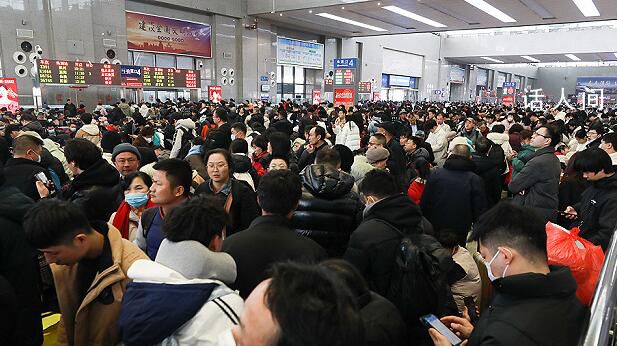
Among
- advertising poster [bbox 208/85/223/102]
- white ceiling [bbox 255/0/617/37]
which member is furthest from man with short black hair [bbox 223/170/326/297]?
white ceiling [bbox 255/0/617/37]

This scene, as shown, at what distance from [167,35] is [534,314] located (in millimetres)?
17971

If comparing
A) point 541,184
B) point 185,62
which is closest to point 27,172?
point 541,184

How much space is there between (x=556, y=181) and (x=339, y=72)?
1149 centimetres

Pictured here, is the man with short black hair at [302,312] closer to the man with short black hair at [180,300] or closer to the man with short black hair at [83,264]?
the man with short black hair at [180,300]

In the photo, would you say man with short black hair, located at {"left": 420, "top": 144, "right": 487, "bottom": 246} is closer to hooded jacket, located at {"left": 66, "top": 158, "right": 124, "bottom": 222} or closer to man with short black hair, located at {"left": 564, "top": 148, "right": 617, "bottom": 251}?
man with short black hair, located at {"left": 564, "top": 148, "right": 617, "bottom": 251}

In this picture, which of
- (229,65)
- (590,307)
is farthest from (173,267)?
(229,65)

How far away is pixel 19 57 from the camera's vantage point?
12633 millimetres

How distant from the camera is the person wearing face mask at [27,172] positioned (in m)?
3.14

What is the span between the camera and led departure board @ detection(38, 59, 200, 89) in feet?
37.0

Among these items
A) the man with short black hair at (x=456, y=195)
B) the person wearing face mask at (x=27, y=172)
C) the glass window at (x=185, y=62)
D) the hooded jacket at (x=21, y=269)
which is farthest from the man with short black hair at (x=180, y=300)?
the glass window at (x=185, y=62)

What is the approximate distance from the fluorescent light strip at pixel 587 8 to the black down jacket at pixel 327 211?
57.4 ft

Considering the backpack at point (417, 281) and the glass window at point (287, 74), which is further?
the glass window at point (287, 74)

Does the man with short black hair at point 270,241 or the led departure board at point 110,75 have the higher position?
the led departure board at point 110,75

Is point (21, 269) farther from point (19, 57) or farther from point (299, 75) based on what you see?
point (299, 75)
